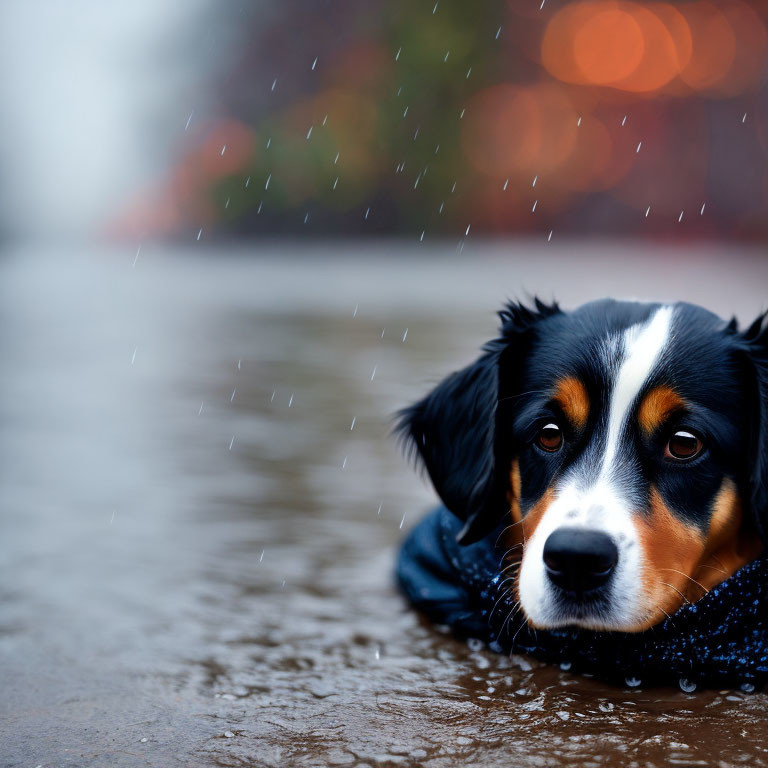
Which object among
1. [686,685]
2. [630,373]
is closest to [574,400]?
[630,373]

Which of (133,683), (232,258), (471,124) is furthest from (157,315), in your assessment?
(471,124)

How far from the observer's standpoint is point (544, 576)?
325cm

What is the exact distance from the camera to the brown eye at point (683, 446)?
3377mm

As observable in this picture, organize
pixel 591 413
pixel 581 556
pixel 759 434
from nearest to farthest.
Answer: pixel 581 556 < pixel 759 434 < pixel 591 413

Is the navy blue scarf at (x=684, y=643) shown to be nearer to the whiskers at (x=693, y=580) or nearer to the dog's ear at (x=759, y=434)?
the whiskers at (x=693, y=580)

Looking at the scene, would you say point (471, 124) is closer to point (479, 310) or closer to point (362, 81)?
point (362, 81)

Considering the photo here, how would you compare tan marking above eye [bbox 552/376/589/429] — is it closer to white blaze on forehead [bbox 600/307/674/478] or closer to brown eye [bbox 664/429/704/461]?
white blaze on forehead [bbox 600/307/674/478]

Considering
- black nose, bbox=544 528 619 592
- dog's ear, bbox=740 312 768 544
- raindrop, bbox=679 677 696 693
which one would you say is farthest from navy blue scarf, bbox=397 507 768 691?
black nose, bbox=544 528 619 592

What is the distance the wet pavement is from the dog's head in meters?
0.38

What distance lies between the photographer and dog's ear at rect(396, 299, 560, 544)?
379 cm

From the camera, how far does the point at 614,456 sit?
11.1ft

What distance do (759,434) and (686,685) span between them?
2.75 feet

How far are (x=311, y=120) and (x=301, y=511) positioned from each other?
35.3m

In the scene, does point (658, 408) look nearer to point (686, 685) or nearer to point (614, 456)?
point (614, 456)
